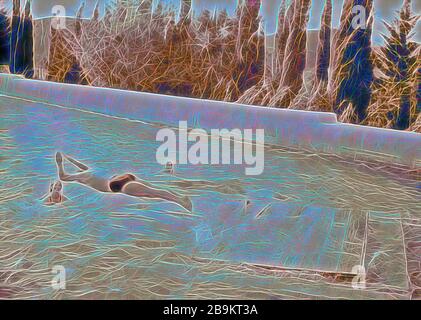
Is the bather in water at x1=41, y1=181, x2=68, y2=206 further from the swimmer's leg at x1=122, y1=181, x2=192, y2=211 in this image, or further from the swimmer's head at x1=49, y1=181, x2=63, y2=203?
the swimmer's leg at x1=122, y1=181, x2=192, y2=211

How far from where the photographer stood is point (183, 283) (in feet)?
5.26

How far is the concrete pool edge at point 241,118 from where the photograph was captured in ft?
4.99

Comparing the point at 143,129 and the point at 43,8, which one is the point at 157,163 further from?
the point at 43,8

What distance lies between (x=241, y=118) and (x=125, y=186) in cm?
49

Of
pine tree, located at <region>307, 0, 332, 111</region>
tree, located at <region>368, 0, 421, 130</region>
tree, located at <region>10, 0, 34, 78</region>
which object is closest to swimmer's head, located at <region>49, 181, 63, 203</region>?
tree, located at <region>10, 0, 34, 78</region>

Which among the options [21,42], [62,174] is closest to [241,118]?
[62,174]

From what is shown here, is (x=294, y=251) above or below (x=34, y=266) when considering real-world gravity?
above

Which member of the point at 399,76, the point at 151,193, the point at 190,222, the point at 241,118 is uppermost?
the point at 399,76

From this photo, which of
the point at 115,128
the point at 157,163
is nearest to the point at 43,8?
the point at 115,128

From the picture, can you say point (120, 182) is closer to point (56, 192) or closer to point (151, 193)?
point (151, 193)

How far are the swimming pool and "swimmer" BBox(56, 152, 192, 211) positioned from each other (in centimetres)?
2

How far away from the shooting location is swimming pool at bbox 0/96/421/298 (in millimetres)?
1553

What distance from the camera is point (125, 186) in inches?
61.9

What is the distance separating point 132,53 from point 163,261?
Answer: 30.6 inches
